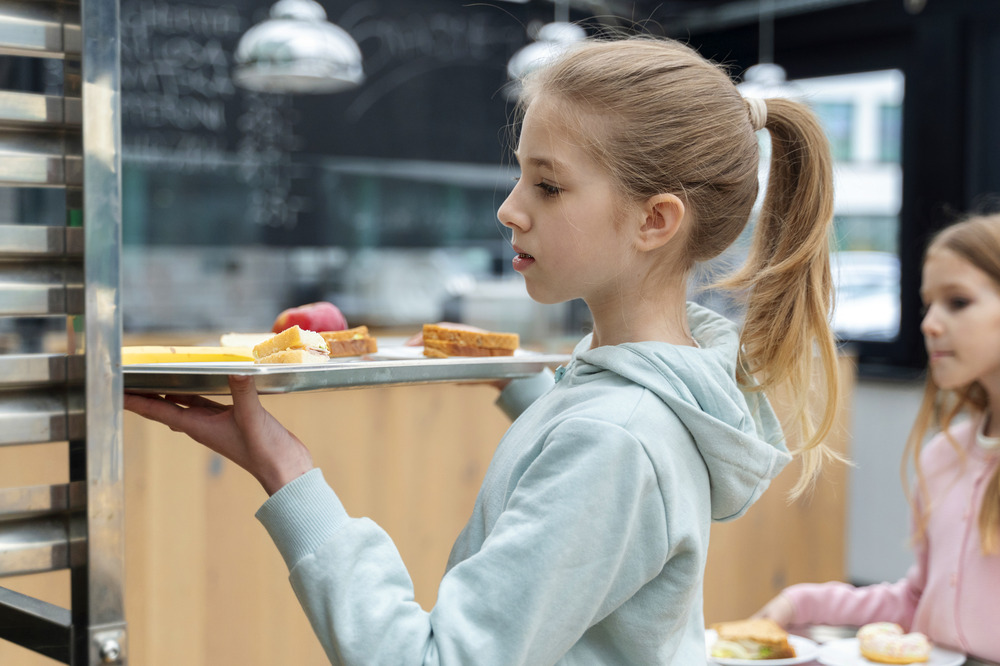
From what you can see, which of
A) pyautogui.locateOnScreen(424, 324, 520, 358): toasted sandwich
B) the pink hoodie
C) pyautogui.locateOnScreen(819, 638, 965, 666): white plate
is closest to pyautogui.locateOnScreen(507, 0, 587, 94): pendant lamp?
pyautogui.locateOnScreen(424, 324, 520, 358): toasted sandwich

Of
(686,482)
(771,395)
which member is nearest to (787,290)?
(771,395)

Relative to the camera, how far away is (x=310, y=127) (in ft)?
13.1

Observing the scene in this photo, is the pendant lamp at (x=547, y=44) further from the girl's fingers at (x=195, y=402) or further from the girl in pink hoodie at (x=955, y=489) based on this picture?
the girl in pink hoodie at (x=955, y=489)

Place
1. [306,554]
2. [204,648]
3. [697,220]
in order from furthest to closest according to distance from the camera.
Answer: [204,648] → [697,220] → [306,554]

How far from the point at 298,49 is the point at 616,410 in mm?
2445

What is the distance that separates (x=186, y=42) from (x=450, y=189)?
1.26 metres

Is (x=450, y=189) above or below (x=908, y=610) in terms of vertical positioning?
above

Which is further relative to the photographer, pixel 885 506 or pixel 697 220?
pixel 885 506

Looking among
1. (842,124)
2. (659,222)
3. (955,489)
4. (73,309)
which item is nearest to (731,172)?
(659,222)

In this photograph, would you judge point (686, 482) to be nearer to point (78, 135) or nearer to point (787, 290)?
point (787, 290)

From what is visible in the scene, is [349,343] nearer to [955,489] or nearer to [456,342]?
[456,342]

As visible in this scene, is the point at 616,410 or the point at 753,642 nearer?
the point at 616,410

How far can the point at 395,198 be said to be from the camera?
4.28 m

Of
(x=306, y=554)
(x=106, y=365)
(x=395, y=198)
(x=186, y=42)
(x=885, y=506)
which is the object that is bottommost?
(x=885, y=506)
